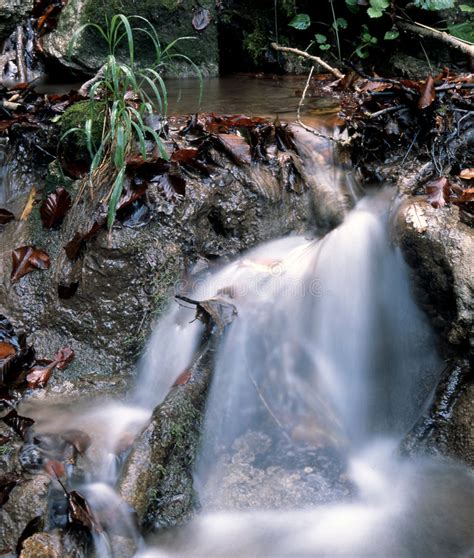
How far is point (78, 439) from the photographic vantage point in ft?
8.87

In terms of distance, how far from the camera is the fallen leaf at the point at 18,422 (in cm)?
269

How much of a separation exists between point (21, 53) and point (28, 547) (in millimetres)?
6000

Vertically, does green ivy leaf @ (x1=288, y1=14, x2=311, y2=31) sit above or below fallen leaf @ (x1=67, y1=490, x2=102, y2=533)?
above

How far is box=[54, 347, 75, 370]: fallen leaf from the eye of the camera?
3219 mm

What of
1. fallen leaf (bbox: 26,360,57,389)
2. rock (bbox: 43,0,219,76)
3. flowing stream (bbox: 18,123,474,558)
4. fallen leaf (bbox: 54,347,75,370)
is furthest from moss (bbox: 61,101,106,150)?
rock (bbox: 43,0,219,76)

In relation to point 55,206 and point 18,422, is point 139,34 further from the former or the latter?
point 18,422

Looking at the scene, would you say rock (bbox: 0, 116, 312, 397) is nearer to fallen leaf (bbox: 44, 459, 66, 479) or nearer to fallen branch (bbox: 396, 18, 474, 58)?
fallen leaf (bbox: 44, 459, 66, 479)

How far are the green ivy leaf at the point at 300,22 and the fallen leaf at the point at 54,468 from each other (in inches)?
226

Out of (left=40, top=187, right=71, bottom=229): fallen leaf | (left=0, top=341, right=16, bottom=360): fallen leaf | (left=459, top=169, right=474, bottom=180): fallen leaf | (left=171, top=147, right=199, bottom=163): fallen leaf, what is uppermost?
(left=171, top=147, right=199, bottom=163): fallen leaf

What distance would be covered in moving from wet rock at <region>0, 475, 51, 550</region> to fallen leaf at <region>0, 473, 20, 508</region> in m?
0.01

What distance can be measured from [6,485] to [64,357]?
97 cm

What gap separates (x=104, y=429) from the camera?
9.40ft

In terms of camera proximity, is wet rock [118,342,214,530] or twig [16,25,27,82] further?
twig [16,25,27,82]

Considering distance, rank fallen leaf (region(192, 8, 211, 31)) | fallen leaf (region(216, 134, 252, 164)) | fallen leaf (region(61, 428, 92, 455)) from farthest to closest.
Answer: fallen leaf (region(192, 8, 211, 31)) → fallen leaf (region(216, 134, 252, 164)) → fallen leaf (region(61, 428, 92, 455))
